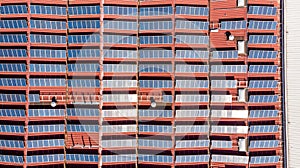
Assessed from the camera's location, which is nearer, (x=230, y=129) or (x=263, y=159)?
(x=263, y=159)

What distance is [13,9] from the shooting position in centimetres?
3731

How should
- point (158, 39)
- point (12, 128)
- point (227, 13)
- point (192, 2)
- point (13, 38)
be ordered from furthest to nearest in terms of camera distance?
1. point (192, 2)
2. point (227, 13)
3. point (158, 39)
4. point (13, 38)
5. point (12, 128)

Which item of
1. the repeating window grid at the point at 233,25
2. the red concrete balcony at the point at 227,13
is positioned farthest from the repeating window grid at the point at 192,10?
the repeating window grid at the point at 233,25

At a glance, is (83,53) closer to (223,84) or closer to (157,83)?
(157,83)

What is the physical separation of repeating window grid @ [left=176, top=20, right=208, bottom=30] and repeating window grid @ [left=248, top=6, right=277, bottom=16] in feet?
21.9

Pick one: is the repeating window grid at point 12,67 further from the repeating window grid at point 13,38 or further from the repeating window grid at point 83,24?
the repeating window grid at point 83,24

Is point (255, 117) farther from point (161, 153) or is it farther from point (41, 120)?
point (41, 120)

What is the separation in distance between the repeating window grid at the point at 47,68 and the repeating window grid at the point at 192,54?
16.1 meters

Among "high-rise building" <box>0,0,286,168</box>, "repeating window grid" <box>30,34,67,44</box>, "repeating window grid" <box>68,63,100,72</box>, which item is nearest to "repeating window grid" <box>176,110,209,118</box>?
"high-rise building" <box>0,0,286,168</box>

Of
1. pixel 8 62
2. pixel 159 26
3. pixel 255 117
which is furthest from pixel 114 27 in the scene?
pixel 255 117

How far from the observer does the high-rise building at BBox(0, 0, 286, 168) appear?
36.8 m

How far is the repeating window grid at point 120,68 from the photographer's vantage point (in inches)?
1462

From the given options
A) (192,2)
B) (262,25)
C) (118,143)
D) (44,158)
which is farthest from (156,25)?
(44,158)

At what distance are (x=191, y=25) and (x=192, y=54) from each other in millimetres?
4107
